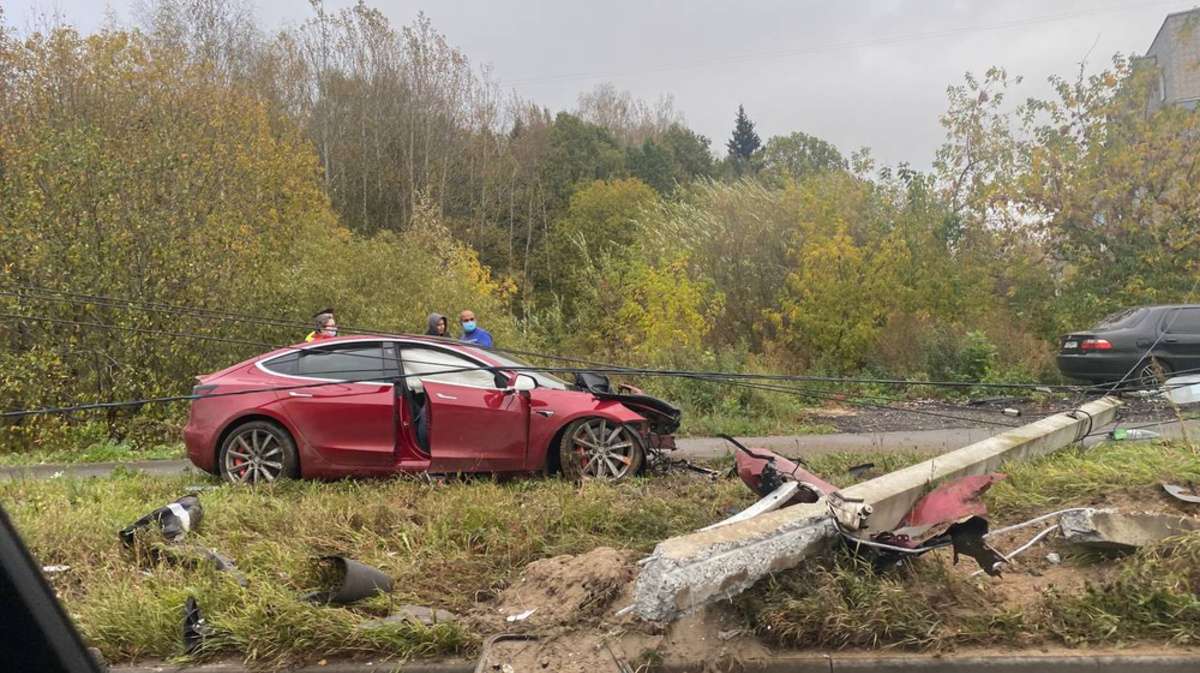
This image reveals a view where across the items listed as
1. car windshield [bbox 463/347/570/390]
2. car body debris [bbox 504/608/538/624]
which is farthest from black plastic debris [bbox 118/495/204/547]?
car windshield [bbox 463/347/570/390]

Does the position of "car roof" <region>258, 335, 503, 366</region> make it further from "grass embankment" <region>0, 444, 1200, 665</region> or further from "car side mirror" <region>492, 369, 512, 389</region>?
"grass embankment" <region>0, 444, 1200, 665</region>

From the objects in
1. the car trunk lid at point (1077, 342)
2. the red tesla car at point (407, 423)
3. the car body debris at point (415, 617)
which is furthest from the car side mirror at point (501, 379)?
the car trunk lid at point (1077, 342)

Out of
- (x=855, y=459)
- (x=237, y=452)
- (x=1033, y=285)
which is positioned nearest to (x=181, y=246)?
(x=237, y=452)

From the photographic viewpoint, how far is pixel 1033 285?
18859mm

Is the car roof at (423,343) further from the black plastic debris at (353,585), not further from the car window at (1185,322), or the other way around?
the car window at (1185,322)

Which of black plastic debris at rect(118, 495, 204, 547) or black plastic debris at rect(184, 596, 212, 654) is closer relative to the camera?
black plastic debris at rect(184, 596, 212, 654)

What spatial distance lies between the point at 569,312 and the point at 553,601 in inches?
1113

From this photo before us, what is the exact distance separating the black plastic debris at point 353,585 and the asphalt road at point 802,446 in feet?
16.9

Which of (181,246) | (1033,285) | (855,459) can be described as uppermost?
(181,246)

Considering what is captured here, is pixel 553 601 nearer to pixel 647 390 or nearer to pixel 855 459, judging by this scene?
pixel 855 459

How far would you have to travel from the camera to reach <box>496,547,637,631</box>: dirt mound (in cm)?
404

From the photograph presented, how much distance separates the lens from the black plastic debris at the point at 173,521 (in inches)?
203

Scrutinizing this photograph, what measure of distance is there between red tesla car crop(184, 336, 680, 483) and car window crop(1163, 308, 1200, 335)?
988 cm

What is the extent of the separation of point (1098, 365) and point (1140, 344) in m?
0.68
